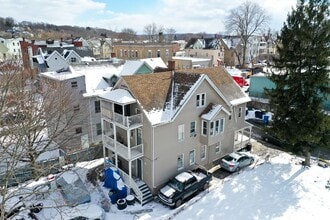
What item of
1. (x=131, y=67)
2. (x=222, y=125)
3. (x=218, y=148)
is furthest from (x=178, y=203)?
Answer: (x=131, y=67)

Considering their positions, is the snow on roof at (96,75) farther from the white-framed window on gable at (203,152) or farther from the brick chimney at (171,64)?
the white-framed window on gable at (203,152)

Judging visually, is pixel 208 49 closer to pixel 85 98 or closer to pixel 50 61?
pixel 50 61

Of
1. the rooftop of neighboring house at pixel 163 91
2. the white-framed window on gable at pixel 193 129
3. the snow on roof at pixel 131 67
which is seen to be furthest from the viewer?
the snow on roof at pixel 131 67

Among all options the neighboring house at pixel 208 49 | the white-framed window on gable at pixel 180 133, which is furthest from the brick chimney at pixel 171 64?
the neighboring house at pixel 208 49

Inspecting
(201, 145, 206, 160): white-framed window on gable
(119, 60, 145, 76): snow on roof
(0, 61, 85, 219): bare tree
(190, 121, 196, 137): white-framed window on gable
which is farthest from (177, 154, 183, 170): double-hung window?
(119, 60, 145, 76): snow on roof

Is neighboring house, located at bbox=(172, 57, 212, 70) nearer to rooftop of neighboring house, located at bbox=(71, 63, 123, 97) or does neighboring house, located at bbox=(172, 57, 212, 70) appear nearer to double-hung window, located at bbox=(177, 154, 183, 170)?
rooftop of neighboring house, located at bbox=(71, 63, 123, 97)

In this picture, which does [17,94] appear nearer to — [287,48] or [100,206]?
[100,206]
